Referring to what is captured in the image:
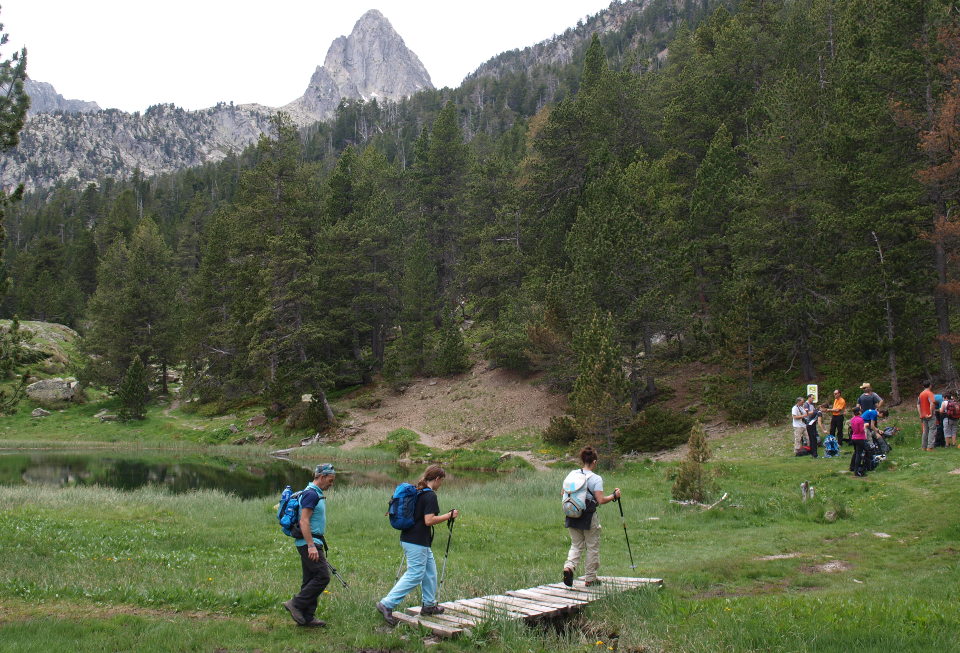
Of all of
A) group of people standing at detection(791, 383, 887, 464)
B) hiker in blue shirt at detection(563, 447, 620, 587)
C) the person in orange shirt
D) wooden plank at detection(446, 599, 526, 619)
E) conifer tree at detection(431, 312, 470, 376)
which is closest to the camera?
wooden plank at detection(446, 599, 526, 619)

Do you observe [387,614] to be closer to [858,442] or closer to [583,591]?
[583,591]

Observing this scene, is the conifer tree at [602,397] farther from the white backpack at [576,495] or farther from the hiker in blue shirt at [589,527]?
the white backpack at [576,495]

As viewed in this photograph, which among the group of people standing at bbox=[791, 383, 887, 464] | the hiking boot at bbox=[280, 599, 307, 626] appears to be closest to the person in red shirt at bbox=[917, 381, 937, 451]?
the group of people standing at bbox=[791, 383, 887, 464]

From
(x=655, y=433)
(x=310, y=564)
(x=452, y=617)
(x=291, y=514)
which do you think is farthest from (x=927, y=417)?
(x=291, y=514)

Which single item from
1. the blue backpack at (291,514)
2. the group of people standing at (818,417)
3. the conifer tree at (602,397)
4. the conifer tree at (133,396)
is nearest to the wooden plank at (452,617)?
the blue backpack at (291,514)

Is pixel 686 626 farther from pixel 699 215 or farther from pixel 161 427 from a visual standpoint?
pixel 161 427

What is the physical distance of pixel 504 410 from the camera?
1690 inches

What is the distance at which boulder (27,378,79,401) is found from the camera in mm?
57812

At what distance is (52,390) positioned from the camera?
58562 millimetres

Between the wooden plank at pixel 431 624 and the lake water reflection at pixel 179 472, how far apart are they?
19487 mm

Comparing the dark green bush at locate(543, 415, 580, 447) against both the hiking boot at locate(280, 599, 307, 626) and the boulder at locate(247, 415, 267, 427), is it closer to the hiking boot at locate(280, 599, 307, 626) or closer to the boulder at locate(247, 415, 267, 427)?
the boulder at locate(247, 415, 267, 427)

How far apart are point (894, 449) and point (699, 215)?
20.3m

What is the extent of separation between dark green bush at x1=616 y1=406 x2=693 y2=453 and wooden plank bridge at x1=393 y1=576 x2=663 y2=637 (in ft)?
72.2

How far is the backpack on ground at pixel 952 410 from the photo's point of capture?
1898cm
